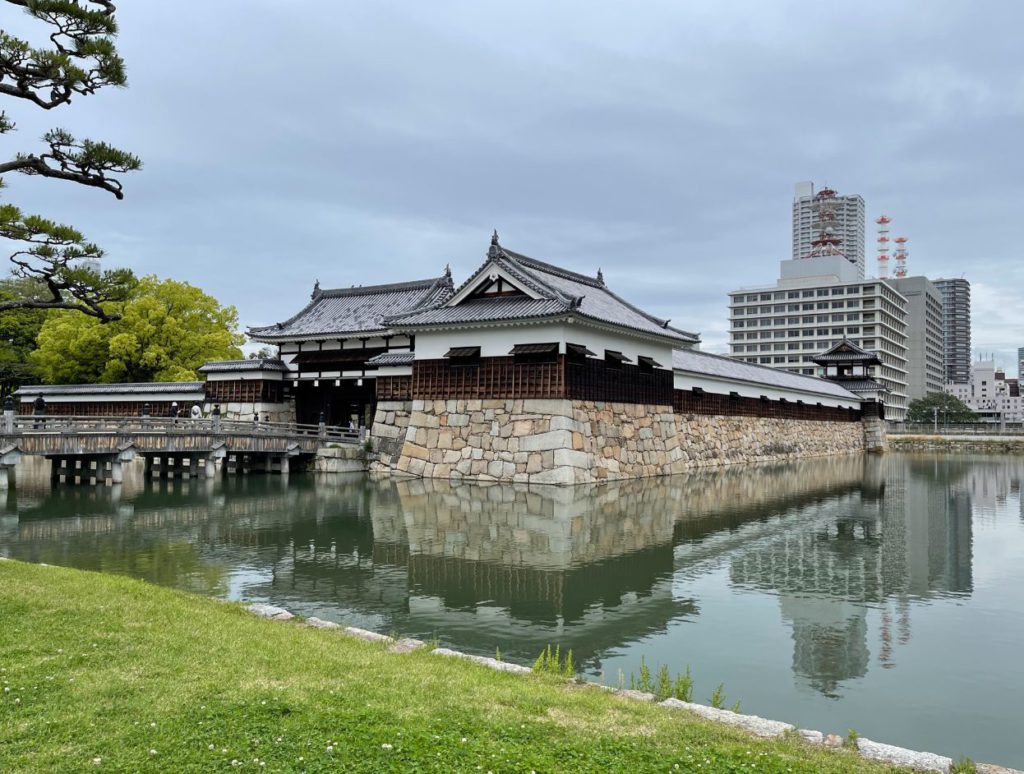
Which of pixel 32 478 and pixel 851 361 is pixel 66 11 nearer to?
pixel 32 478

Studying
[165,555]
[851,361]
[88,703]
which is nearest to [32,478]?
[165,555]

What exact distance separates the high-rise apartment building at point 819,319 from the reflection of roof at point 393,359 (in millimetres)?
68770

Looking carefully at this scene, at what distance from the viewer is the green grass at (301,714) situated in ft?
13.1

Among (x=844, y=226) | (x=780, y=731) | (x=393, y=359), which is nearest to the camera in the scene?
(x=780, y=731)

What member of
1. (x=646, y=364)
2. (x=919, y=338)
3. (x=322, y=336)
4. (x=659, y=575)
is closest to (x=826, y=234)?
(x=919, y=338)

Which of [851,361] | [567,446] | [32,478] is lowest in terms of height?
[32,478]

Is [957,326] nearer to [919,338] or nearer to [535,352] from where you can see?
[919,338]

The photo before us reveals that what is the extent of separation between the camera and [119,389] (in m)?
34.8

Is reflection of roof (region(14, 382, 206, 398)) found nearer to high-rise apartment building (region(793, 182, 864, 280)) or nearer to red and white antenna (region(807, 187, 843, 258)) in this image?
red and white antenna (region(807, 187, 843, 258))

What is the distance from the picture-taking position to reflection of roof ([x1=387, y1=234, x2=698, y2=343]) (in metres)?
23.7

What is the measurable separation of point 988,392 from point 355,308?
5419 inches

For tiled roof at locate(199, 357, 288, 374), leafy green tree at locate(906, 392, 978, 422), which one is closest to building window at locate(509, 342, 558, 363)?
tiled roof at locate(199, 357, 288, 374)

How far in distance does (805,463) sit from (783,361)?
58.0 meters

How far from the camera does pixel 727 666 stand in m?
7.06
